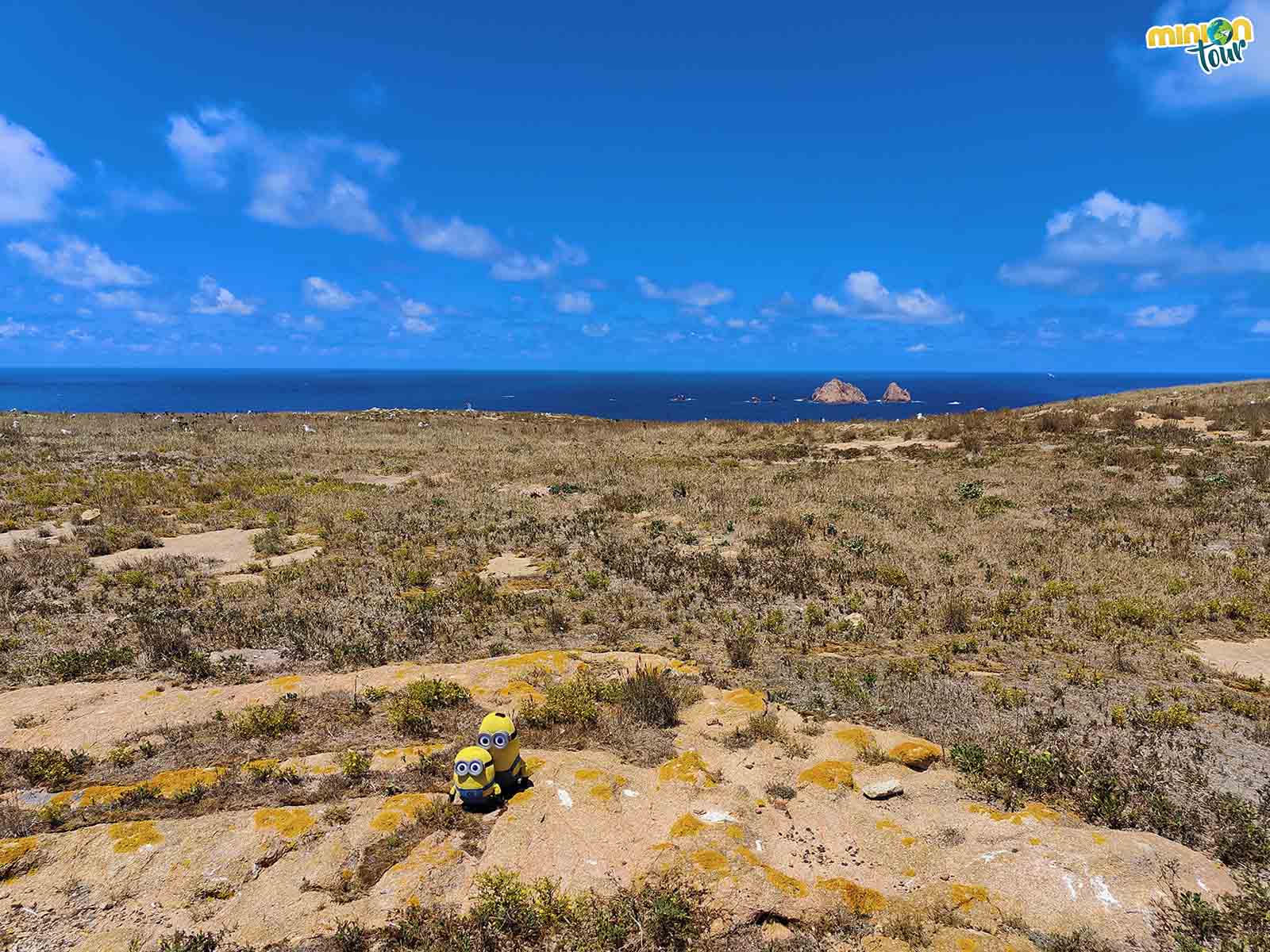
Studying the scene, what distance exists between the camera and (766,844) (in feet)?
20.1

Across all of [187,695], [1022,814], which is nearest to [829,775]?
[1022,814]

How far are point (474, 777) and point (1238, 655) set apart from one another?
1293cm

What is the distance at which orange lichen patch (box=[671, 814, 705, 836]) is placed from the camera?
6.18 m

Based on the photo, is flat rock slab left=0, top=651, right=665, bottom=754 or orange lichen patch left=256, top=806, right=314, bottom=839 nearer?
orange lichen patch left=256, top=806, right=314, bottom=839

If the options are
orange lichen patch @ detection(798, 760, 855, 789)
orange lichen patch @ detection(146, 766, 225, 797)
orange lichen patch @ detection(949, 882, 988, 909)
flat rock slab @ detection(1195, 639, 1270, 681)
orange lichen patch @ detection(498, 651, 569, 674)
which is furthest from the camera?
orange lichen patch @ detection(498, 651, 569, 674)

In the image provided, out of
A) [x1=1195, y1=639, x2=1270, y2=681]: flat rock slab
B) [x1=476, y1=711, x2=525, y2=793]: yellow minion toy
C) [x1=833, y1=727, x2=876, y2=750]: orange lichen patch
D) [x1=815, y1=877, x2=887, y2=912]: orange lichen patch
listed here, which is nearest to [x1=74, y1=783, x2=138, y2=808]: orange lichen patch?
[x1=476, y1=711, x2=525, y2=793]: yellow minion toy

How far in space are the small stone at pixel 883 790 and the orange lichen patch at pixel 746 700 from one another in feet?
7.18

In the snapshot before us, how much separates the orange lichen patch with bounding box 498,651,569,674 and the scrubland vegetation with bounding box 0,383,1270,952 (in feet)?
3.14

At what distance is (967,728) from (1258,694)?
503 cm

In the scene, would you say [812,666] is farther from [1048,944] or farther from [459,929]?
[459,929]

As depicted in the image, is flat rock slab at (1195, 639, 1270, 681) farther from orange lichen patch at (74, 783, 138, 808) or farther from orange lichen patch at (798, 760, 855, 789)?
orange lichen patch at (74, 783, 138, 808)

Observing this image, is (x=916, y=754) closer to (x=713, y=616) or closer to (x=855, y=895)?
(x=855, y=895)

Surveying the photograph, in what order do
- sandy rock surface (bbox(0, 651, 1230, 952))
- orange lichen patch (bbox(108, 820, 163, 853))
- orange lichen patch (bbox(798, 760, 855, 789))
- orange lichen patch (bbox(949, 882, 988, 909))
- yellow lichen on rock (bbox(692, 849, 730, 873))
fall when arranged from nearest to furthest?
1. sandy rock surface (bbox(0, 651, 1230, 952))
2. orange lichen patch (bbox(949, 882, 988, 909))
3. yellow lichen on rock (bbox(692, 849, 730, 873))
4. orange lichen patch (bbox(108, 820, 163, 853))
5. orange lichen patch (bbox(798, 760, 855, 789))

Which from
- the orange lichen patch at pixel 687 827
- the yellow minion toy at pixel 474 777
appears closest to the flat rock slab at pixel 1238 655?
the orange lichen patch at pixel 687 827
